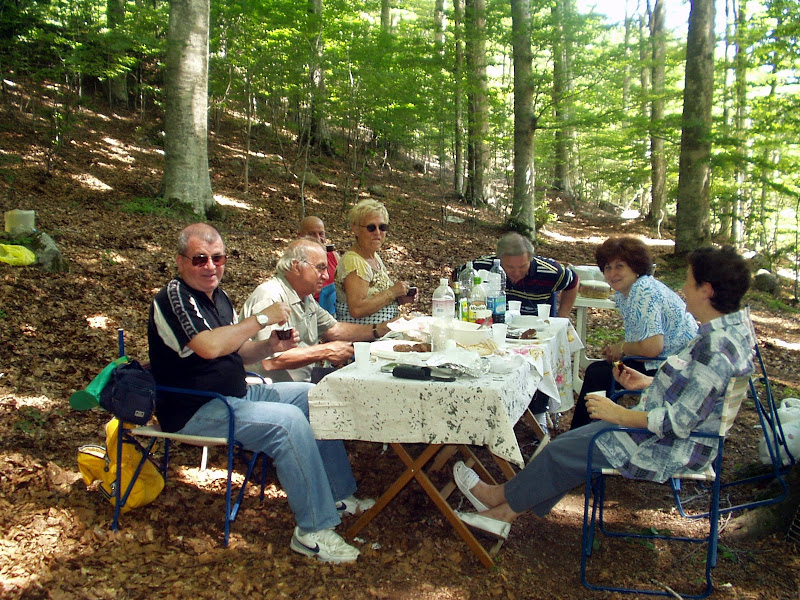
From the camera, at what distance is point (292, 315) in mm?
3352

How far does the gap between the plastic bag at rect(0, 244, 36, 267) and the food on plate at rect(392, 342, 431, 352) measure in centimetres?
450

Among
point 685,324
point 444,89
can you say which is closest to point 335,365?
point 685,324

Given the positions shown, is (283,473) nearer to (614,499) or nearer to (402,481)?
(402,481)

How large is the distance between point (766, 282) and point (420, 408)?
416 inches

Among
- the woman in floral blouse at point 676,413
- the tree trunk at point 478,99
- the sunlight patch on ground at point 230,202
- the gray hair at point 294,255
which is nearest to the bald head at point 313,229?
the gray hair at point 294,255

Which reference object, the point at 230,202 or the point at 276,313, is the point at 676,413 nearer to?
the point at 276,313

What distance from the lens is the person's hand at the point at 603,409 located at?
8.14ft

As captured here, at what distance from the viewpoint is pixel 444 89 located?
10281 mm

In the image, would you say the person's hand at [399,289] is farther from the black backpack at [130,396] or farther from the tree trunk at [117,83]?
the tree trunk at [117,83]

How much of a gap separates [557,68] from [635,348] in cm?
832

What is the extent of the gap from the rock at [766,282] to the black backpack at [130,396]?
36.4 ft

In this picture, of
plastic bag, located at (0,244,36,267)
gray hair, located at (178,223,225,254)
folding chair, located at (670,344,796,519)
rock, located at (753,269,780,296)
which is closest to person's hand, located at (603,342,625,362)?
folding chair, located at (670,344,796,519)

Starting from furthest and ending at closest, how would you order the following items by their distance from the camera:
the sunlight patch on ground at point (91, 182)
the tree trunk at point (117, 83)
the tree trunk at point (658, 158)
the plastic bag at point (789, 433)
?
the tree trunk at point (658, 158) < the tree trunk at point (117, 83) < the sunlight patch on ground at point (91, 182) < the plastic bag at point (789, 433)

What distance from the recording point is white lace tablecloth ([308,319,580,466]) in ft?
7.77
